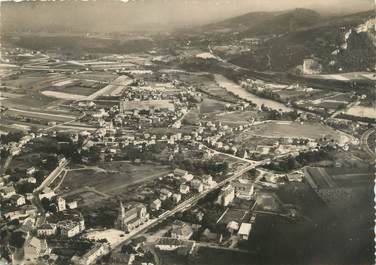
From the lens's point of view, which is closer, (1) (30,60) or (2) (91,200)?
(2) (91,200)

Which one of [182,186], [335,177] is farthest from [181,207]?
[335,177]

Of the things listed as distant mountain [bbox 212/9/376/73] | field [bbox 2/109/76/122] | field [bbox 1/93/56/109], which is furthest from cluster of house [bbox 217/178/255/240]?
field [bbox 1/93/56/109]

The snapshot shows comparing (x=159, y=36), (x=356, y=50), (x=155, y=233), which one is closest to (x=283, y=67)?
(x=356, y=50)

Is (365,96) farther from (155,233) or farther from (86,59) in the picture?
(86,59)

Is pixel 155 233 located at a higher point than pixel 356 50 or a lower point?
lower

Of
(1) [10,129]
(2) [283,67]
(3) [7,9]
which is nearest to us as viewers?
(3) [7,9]

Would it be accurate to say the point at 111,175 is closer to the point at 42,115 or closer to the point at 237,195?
the point at 237,195

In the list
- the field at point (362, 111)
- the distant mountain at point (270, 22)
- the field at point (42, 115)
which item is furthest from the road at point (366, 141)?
the field at point (42, 115)
